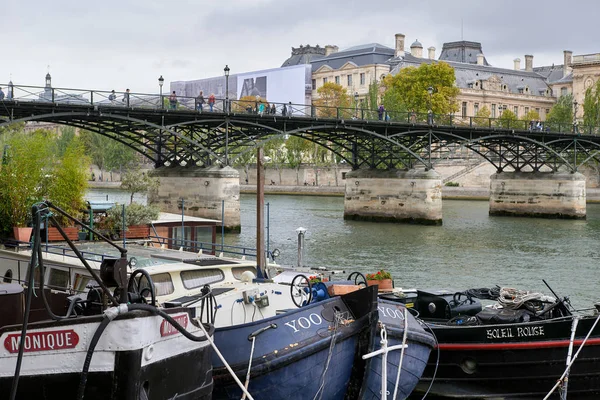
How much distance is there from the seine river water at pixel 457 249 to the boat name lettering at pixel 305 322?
1694 centimetres

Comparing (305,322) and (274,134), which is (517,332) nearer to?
(305,322)

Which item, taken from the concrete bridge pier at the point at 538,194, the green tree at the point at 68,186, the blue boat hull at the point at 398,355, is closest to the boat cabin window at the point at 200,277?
the blue boat hull at the point at 398,355

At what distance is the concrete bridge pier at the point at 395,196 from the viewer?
64.0 metres

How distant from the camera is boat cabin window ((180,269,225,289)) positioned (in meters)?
15.9

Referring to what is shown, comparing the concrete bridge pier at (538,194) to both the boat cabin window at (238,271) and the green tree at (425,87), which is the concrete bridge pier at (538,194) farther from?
the boat cabin window at (238,271)

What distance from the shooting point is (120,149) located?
4739 inches

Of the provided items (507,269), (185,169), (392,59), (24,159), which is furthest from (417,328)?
(392,59)

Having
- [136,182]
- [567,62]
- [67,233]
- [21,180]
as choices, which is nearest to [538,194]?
[136,182]

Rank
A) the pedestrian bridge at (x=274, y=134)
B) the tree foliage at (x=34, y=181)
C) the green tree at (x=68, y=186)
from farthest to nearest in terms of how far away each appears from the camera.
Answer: the pedestrian bridge at (x=274, y=134) → the green tree at (x=68, y=186) → the tree foliage at (x=34, y=181)

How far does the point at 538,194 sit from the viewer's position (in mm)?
73750

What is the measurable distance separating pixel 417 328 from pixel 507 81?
13301cm

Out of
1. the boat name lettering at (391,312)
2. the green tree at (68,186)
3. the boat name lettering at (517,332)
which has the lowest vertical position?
the boat name lettering at (517,332)

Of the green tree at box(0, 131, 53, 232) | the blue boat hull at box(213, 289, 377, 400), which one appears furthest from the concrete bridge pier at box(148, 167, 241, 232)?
the blue boat hull at box(213, 289, 377, 400)

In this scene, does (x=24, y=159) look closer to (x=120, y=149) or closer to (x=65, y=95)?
(x=65, y=95)
